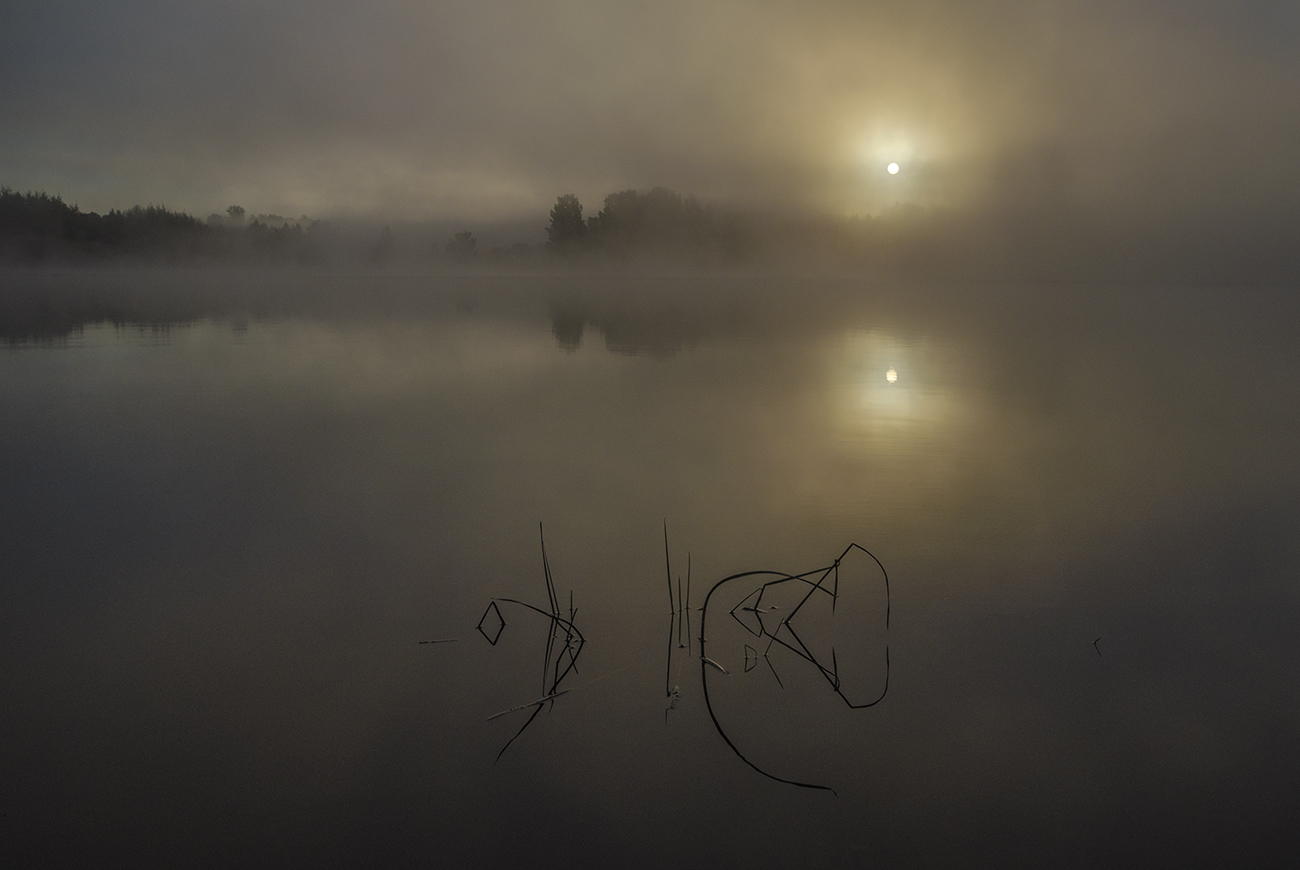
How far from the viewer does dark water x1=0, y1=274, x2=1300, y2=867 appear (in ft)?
8.13

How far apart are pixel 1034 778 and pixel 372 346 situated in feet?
50.9

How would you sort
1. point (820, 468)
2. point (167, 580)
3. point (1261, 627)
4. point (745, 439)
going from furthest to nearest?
point (745, 439) → point (820, 468) → point (167, 580) → point (1261, 627)

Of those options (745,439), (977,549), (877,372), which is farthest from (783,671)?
(877,372)

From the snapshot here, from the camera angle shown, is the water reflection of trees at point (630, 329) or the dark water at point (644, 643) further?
the water reflection of trees at point (630, 329)

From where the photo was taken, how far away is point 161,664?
334cm

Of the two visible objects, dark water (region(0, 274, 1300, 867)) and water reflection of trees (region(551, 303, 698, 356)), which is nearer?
dark water (region(0, 274, 1300, 867))

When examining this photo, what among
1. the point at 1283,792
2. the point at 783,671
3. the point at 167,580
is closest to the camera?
the point at 1283,792

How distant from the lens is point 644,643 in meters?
3.52

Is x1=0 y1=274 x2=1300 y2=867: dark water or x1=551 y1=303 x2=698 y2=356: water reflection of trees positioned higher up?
x1=551 y1=303 x2=698 y2=356: water reflection of trees

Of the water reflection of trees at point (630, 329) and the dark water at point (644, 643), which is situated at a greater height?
the water reflection of trees at point (630, 329)

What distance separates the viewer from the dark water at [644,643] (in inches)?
97.6

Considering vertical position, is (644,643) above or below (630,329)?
below

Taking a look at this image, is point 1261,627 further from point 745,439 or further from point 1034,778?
point 745,439

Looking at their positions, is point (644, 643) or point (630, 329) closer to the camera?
point (644, 643)
